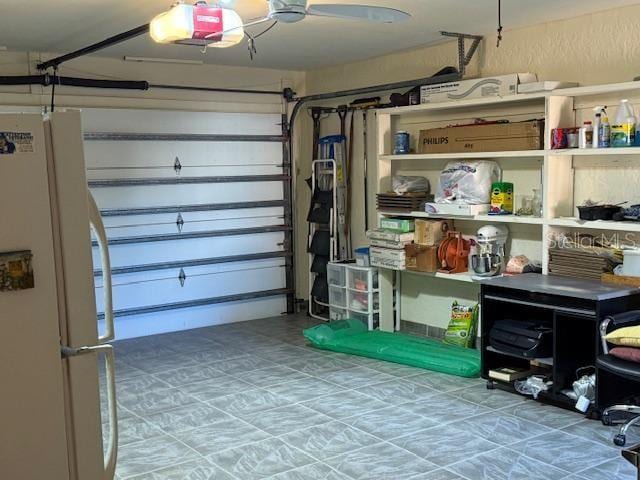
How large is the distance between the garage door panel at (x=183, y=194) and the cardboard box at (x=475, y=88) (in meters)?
2.22

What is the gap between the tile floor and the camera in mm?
3715

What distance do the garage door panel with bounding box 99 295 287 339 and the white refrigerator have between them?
441cm

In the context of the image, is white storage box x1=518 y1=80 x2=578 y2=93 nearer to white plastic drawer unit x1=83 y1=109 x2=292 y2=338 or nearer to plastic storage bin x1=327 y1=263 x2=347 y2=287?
plastic storage bin x1=327 y1=263 x2=347 y2=287

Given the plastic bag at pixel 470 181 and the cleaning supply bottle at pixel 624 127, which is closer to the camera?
the cleaning supply bottle at pixel 624 127

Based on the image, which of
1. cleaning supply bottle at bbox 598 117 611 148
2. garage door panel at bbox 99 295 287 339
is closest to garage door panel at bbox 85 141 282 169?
garage door panel at bbox 99 295 287 339

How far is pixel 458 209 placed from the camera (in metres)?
5.59

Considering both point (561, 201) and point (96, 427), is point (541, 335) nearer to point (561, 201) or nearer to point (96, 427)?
point (561, 201)

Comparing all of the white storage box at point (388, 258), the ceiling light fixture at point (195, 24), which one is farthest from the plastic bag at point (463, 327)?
the ceiling light fixture at point (195, 24)

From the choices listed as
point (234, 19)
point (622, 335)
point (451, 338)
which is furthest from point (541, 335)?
point (234, 19)

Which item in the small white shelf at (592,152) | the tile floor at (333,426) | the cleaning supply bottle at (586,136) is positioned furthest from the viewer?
the cleaning supply bottle at (586,136)

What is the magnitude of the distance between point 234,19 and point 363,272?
2.93 metres

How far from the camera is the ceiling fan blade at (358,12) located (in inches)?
147

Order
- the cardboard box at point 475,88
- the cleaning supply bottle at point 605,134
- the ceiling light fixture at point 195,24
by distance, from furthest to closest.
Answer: the cardboard box at point 475,88, the cleaning supply bottle at point 605,134, the ceiling light fixture at point 195,24

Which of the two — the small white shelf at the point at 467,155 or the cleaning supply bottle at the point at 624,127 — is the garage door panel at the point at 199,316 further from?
the cleaning supply bottle at the point at 624,127
